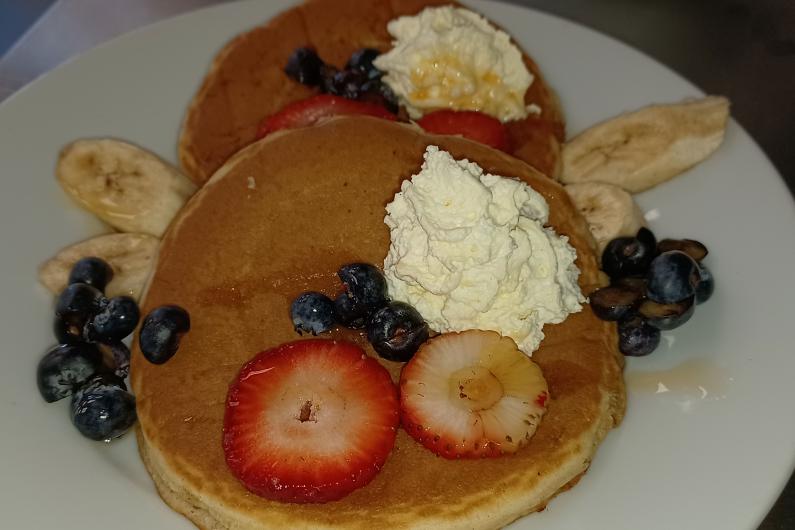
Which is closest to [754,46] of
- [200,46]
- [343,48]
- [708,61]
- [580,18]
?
[708,61]

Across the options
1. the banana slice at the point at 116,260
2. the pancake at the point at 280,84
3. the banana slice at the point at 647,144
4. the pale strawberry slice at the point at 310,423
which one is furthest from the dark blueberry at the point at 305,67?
the pale strawberry slice at the point at 310,423

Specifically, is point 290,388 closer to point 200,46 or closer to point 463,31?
point 463,31

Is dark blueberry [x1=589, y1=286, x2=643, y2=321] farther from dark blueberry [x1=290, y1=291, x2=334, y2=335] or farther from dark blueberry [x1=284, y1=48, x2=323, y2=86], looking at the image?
dark blueberry [x1=284, y1=48, x2=323, y2=86]

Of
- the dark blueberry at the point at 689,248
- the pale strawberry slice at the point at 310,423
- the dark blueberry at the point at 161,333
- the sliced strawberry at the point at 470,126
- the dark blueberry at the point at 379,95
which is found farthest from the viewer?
the dark blueberry at the point at 379,95

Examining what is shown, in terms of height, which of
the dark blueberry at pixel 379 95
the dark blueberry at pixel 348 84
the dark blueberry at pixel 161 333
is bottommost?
the dark blueberry at pixel 161 333

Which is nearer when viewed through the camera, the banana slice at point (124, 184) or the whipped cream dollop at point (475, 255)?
the whipped cream dollop at point (475, 255)

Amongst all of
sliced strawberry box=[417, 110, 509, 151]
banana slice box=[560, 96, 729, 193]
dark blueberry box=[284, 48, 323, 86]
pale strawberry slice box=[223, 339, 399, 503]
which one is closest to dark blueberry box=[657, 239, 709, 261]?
banana slice box=[560, 96, 729, 193]

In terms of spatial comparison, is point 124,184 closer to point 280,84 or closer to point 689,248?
point 280,84

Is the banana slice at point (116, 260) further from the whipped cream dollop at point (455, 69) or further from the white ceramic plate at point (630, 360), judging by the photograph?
the whipped cream dollop at point (455, 69)
